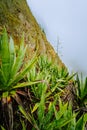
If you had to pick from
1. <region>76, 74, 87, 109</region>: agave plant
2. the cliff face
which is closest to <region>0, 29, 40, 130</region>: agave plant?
<region>76, 74, 87, 109</region>: agave plant

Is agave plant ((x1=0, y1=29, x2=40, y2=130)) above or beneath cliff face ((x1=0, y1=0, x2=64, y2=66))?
beneath

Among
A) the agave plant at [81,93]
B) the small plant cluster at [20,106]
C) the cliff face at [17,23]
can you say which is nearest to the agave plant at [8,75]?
the small plant cluster at [20,106]

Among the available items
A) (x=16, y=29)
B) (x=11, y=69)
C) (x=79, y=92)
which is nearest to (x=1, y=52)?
(x=11, y=69)

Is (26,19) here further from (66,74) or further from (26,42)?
A: (66,74)

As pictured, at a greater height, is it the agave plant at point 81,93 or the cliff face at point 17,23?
the cliff face at point 17,23

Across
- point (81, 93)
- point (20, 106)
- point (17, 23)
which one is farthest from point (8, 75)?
point (17, 23)

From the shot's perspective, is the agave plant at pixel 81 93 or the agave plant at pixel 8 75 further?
the agave plant at pixel 81 93

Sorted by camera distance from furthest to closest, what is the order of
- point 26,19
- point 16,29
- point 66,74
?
point 26,19
point 16,29
point 66,74

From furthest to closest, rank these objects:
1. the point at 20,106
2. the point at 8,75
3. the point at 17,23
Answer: the point at 17,23 < the point at 8,75 < the point at 20,106

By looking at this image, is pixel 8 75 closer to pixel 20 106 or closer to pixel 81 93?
pixel 20 106

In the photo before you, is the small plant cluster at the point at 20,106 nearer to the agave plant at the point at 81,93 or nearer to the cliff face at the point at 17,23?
the agave plant at the point at 81,93

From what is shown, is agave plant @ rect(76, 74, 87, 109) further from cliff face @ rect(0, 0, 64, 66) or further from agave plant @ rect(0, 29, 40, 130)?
cliff face @ rect(0, 0, 64, 66)
